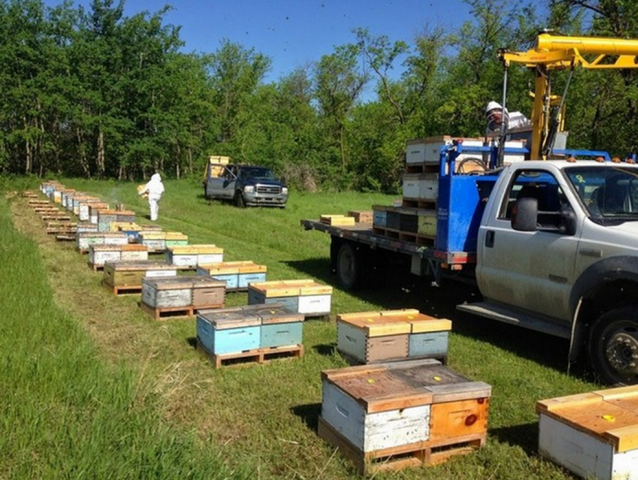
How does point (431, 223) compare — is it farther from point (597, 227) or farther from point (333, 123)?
point (333, 123)

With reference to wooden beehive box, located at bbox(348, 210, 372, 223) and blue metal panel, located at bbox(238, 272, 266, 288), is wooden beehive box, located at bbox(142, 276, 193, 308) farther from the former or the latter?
wooden beehive box, located at bbox(348, 210, 372, 223)

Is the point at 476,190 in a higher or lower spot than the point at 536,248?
higher

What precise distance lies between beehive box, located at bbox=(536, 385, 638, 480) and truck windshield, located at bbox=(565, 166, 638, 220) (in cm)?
243

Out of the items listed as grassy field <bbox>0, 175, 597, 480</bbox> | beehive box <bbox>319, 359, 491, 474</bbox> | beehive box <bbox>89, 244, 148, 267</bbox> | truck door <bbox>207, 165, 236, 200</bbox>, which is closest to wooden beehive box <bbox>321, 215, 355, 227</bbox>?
grassy field <bbox>0, 175, 597, 480</bbox>

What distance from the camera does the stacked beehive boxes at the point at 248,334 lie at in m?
6.70

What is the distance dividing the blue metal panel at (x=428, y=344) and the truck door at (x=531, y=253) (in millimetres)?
1194

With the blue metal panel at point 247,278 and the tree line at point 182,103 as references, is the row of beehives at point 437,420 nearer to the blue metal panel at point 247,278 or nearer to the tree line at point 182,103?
the blue metal panel at point 247,278

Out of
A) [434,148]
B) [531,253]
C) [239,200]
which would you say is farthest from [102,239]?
[239,200]

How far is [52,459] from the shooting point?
355 centimetres

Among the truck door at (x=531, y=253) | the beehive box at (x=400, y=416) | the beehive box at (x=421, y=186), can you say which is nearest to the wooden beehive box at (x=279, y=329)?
the beehive box at (x=400, y=416)

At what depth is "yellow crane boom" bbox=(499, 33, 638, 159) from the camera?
8.40 m

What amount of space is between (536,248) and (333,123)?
4998cm

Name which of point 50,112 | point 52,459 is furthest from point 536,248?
point 50,112

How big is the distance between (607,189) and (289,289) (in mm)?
4097
